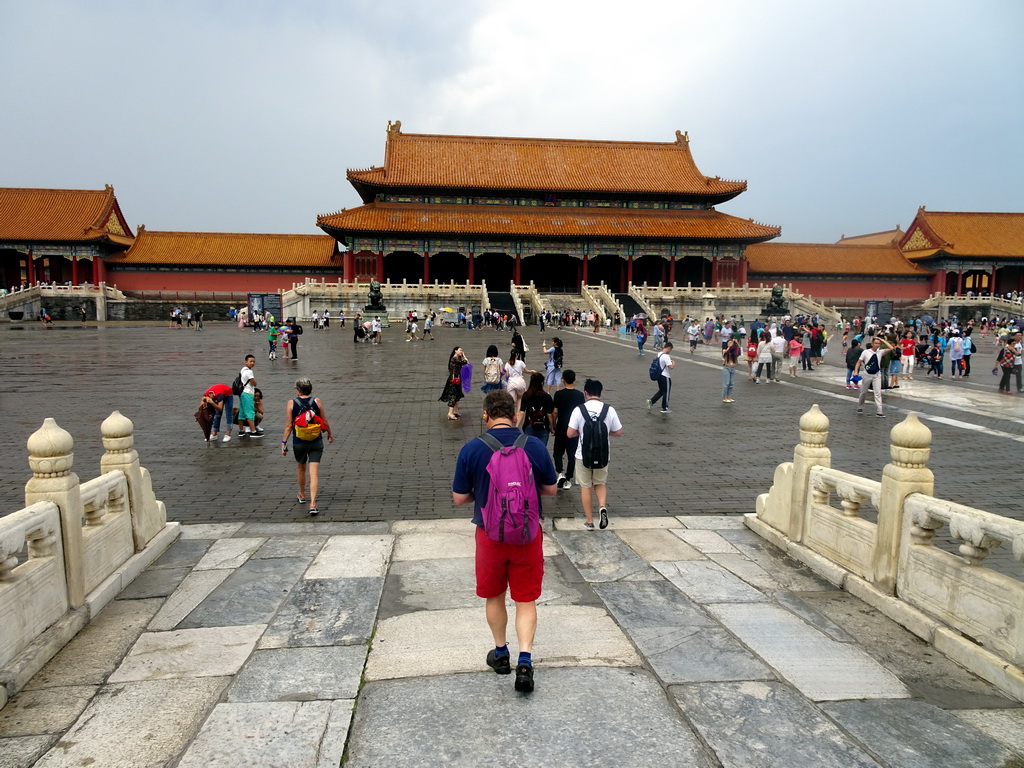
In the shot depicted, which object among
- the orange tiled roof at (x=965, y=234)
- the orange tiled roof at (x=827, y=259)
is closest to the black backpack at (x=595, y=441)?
the orange tiled roof at (x=827, y=259)

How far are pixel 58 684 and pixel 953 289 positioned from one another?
6009cm

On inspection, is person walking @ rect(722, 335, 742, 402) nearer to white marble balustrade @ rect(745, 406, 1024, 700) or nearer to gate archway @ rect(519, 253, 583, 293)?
white marble balustrade @ rect(745, 406, 1024, 700)

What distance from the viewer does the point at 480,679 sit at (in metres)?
3.73

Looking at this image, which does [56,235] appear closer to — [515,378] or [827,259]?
[515,378]

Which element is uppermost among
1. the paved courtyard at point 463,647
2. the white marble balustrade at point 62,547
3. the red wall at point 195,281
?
the red wall at point 195,281

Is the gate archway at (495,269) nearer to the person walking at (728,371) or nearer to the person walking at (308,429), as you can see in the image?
the person walking at (728,371)

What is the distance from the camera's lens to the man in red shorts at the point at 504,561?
3648mm

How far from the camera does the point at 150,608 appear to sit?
4762 mm

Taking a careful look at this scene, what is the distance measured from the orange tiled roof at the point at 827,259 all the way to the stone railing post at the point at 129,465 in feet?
165

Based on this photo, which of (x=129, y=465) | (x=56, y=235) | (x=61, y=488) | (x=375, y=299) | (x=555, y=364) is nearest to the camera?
(x=61, y=488)

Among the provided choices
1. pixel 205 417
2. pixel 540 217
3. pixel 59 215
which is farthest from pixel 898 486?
pixel 59 215

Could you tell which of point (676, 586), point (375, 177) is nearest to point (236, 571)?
point (676, 586)

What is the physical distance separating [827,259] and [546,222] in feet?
70.8

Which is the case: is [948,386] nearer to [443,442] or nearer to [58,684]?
[443,442]
